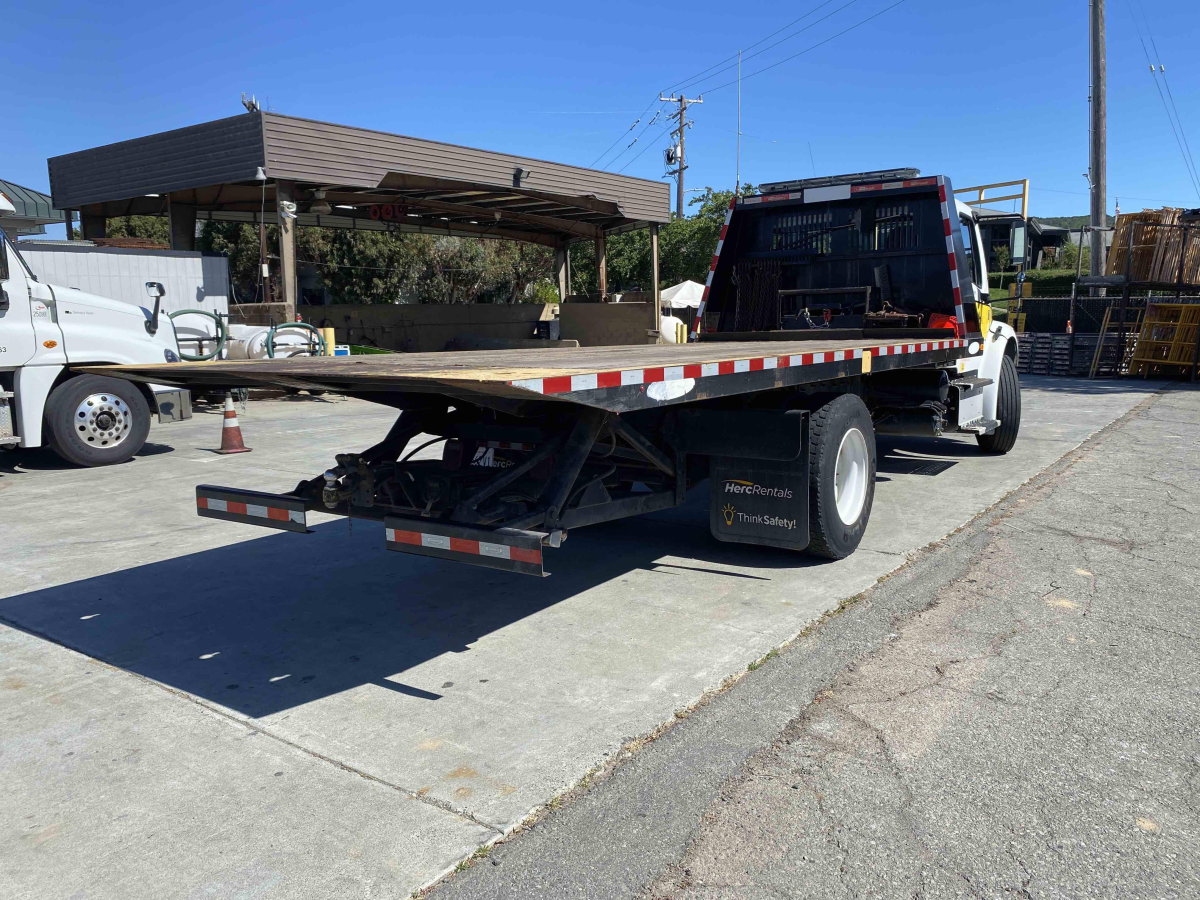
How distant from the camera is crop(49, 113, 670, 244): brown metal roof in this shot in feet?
54.9

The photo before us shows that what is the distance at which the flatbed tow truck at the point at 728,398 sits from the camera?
13.0 feet

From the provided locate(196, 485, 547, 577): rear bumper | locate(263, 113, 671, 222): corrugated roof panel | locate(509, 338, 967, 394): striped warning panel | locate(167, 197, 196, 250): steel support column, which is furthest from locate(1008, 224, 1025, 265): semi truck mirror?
locate(167, 197, 196, 250): steel support column

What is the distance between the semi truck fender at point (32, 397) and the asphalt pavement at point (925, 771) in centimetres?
807

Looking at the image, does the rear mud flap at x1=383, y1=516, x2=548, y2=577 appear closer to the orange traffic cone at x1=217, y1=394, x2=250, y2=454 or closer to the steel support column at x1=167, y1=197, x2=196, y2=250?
the orange traffic cone at x1=217, y1=394, x2=250, y2=454

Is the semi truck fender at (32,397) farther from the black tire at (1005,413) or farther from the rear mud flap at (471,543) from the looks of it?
the black tire at (1005,413)

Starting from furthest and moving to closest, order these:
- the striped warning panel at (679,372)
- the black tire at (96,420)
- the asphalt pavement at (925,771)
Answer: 1. the black tire at (96,420)
2. the striped warning panel at (679,372)
3. the asphalt pavement at (925,771)

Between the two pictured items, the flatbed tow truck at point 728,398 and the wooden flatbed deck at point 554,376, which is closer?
the wooden flatbed deck at point 554,376

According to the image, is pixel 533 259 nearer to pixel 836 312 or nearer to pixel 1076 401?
→ pixel 1076 401

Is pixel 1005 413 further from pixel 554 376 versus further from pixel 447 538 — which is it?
pixel 554 376

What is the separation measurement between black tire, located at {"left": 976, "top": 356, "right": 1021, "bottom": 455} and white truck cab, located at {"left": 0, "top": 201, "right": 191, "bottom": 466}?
8878 millimetres

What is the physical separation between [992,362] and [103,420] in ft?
30.6

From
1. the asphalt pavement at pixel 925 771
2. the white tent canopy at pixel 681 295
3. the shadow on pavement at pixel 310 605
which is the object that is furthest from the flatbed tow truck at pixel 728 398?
the white tent canopy at pixel 681 295

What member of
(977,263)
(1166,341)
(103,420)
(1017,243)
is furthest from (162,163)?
(1166,341)

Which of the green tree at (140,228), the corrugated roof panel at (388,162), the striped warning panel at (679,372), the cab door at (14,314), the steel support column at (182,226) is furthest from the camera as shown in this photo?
the green tree at (140,228)
